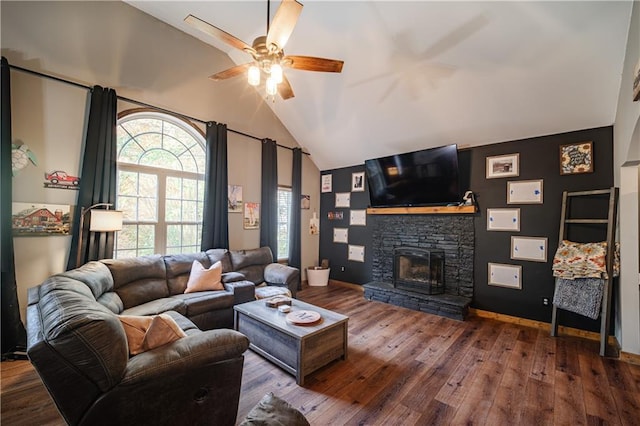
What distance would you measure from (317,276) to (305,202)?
5.34 ft

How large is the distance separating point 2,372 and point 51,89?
2856 millimetres

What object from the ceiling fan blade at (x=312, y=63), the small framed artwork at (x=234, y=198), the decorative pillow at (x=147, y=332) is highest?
the ceiling fan blade at (x=312, y=63)

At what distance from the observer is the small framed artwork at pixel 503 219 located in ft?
12.4

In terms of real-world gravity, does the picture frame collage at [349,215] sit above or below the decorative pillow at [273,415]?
above

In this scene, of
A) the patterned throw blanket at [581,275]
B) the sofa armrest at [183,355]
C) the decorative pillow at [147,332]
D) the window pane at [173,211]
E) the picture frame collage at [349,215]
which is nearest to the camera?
the sofa armrest at [183,355]

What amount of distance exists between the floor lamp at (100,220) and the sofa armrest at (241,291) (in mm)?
1445

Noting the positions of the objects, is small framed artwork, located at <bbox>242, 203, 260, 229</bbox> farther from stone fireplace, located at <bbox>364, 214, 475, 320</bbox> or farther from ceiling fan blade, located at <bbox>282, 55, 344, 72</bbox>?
ceiling fan blade, located at <bbox>282, 55, 344, 72</bbox>

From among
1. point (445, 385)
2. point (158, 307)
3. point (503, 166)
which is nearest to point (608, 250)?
point (503, 166)

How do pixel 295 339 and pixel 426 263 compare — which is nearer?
pixel 295 339

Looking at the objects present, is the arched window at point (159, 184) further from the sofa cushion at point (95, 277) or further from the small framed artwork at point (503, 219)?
the small framed artwork at point (503, 219)

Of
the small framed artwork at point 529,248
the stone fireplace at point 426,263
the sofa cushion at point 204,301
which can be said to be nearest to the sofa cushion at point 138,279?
the sofa cushion at point 204,301

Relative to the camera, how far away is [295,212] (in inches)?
219

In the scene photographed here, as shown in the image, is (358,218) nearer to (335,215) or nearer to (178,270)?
(335,215)

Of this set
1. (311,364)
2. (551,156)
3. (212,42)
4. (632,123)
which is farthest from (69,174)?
(551,156)
